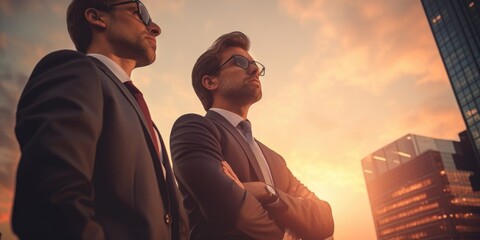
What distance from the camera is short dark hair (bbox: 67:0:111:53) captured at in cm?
246

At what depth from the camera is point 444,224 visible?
311 ft

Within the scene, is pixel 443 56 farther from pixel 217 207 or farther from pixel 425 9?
pixel 217 207

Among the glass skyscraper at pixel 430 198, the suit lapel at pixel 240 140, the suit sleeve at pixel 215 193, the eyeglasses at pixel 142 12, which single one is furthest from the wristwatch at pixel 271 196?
the glass skyscraper at pixel 430 198

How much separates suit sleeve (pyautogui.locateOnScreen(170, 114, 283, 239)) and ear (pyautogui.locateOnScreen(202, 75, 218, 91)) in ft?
3.90

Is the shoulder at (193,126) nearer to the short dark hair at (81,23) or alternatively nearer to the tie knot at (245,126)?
the tie knot at (245,126)

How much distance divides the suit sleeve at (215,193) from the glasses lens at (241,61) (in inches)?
52.6

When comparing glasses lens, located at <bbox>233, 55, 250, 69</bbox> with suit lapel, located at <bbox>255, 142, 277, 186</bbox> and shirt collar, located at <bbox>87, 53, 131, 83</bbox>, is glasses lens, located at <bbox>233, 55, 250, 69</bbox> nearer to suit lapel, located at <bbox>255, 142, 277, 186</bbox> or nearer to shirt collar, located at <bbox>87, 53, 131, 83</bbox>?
suit lapel, located at <bbox>255, 142, 277, 186</bbox>

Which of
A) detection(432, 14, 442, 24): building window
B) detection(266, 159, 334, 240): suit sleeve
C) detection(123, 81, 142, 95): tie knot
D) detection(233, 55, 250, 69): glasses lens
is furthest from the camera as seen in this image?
detection(432, 14, 442, 24): building window

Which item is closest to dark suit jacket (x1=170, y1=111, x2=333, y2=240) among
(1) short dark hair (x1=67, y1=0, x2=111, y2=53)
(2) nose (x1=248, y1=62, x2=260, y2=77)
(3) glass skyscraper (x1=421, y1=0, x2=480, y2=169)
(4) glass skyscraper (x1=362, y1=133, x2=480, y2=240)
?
(2) nose (x1=248, y1=62, x2=260, y2=77)

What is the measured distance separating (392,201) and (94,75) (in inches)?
5256

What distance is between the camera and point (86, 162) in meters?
1.17

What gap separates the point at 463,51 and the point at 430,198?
162ft

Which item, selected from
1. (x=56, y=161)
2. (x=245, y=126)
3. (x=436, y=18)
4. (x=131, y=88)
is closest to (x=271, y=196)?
(x=245, y=126)

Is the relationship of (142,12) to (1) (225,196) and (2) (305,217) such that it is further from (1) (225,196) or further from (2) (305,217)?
(2) (305,217)
